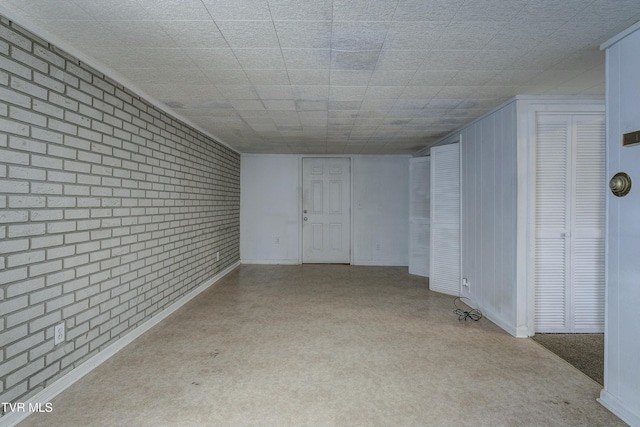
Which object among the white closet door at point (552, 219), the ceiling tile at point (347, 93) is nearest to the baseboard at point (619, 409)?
the white closet door at point (552, 219)

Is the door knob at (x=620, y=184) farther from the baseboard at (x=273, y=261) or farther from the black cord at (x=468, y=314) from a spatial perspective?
the baseboard at (x=273, y=261)

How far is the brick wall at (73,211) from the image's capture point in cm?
176

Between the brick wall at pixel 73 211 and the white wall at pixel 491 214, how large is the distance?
3.60 metres

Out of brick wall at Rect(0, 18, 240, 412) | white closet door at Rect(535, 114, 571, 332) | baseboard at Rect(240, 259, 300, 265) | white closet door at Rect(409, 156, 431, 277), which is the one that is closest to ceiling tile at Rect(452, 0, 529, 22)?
white closet door at Rect(535, 114, 571, 332)

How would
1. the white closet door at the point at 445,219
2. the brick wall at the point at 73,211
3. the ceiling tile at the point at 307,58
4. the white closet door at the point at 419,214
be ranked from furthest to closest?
the white closet door at the point at 419,214 < the white closet door at the point at 445,219 < the ceiling tile at the point at 307,58 < the brick wall at the point at 73,211

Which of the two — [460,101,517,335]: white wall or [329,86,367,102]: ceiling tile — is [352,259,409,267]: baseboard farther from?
[329,86,367,102]: ceiling tile

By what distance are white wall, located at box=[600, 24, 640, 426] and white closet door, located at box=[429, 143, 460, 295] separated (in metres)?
2.33

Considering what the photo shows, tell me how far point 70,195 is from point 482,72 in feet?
10.4

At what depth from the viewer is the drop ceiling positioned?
1.68m

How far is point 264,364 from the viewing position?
245 cm

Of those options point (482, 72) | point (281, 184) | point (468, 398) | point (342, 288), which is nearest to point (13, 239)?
point (468, 398)

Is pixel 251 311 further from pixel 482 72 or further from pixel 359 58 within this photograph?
pixel 482 72

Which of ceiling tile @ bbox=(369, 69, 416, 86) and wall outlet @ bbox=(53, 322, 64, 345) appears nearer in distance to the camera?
wall outlet @ bbox=(53, 322, 64, 345)

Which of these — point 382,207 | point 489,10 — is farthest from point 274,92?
point 382,207
